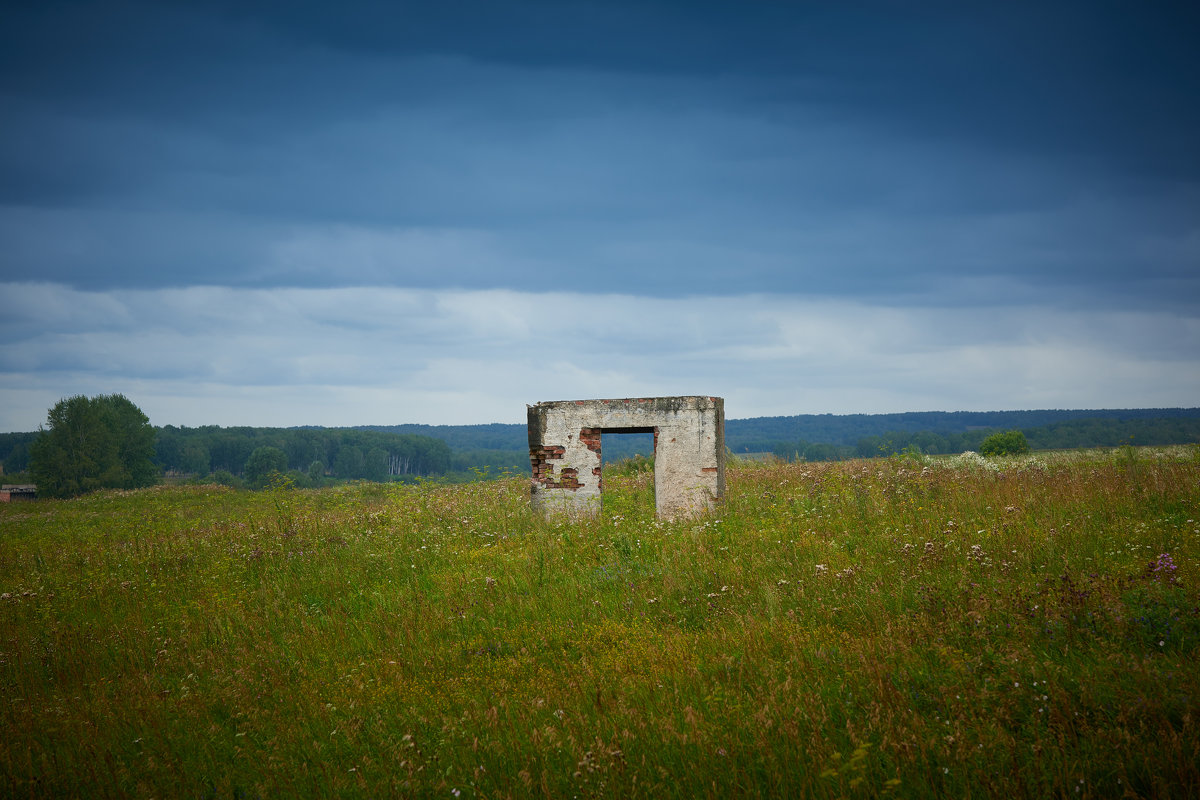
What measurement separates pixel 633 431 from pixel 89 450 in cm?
6741

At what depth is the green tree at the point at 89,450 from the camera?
5803 centimetres

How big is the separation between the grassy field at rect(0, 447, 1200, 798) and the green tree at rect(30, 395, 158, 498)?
203ft

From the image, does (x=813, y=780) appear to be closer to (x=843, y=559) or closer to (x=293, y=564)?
(x=843, y=559)

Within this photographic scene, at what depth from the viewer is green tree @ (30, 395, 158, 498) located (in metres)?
58.0

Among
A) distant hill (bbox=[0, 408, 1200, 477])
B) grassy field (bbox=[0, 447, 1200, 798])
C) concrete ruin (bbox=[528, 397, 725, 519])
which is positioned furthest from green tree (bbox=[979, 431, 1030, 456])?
concrete ruin (bbox=[528, 397, 725, 519])

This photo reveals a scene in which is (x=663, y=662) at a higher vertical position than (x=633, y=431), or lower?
lower

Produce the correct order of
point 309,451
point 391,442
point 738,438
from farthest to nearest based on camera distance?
point 738,438, point 391,442, point 309,451

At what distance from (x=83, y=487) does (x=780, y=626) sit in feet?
235

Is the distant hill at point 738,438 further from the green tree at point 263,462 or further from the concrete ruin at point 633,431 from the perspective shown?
the concrete ruin at point 633,431

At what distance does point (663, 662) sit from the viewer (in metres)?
4.80

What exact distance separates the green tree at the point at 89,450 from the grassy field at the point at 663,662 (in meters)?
62.0

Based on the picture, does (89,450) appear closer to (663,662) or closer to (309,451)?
(309,451)

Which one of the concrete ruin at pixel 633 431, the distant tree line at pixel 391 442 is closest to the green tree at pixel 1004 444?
the distant tree line at pixel 391 442

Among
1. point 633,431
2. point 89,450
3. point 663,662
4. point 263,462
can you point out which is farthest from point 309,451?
point 663,662
